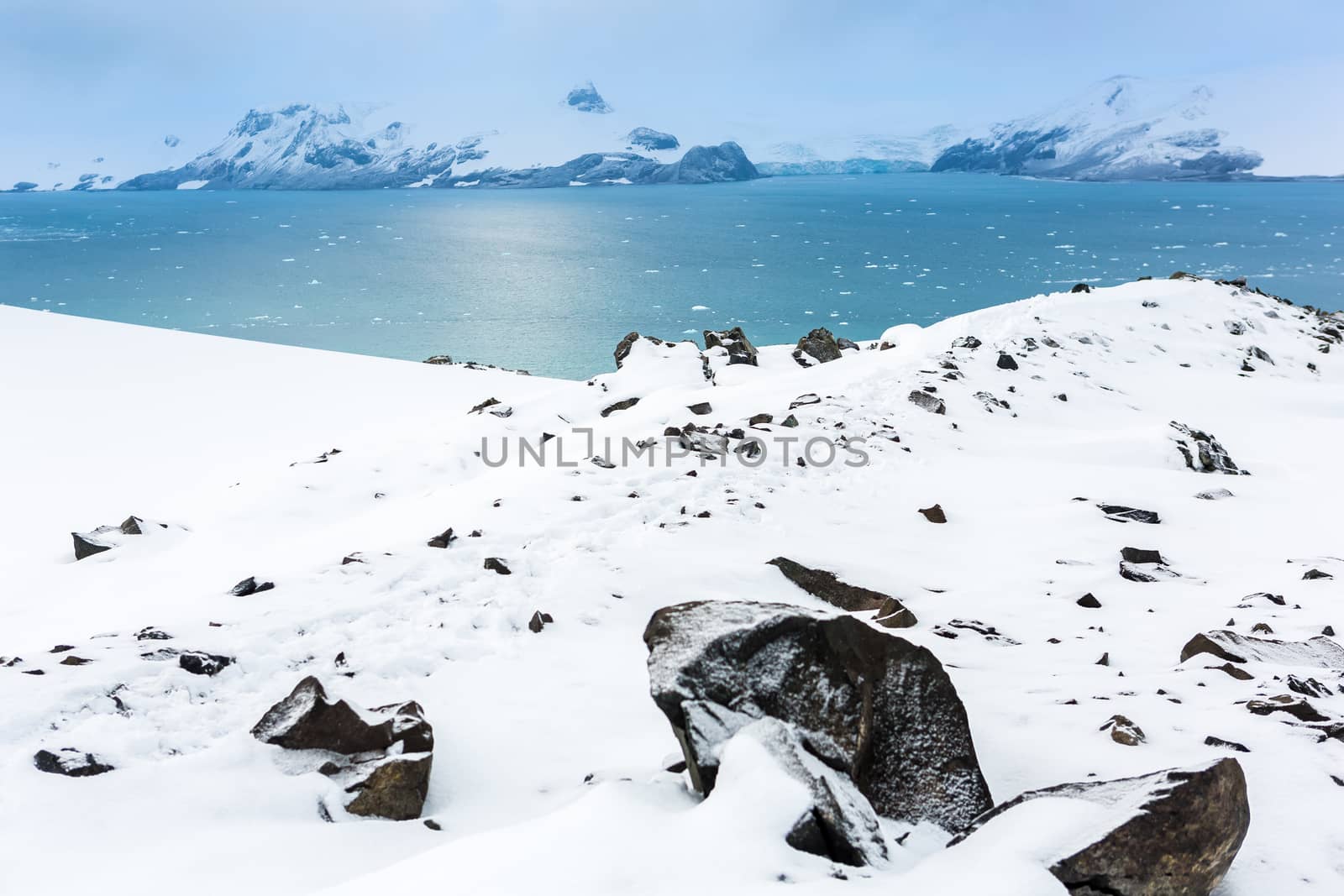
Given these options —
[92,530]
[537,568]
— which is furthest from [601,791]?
[92,530]

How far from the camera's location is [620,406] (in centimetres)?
1731

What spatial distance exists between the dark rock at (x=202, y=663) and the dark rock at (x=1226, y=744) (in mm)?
6872

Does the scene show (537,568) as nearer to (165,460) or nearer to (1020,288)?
(165,460)

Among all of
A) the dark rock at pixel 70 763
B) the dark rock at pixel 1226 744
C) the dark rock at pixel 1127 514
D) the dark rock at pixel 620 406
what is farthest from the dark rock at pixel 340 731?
the dark rock at pixel 620 406

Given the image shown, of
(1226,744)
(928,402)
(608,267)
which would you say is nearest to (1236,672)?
(1226,744)

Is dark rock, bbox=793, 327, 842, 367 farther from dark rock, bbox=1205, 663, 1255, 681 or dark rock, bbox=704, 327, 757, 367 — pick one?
dark rock, bbox=1205, 663, 1255, 681

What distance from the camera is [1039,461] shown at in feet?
42.9

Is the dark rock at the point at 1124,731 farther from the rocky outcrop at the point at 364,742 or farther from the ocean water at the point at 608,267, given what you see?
the ocean water at the point at 608,267

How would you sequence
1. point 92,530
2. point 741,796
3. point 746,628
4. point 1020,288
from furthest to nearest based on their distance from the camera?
point 1020,288, point 92,530, point 746,628, point 741,796

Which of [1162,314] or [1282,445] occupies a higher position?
[1162,314]

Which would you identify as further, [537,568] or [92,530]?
[92,530]

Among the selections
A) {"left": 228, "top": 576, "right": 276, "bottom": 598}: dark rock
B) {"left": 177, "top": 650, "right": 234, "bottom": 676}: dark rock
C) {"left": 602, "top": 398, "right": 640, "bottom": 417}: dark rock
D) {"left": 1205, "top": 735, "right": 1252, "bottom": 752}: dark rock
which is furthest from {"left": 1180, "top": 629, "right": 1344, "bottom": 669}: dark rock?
{"left": 602, "top": 398, "right": 640, "bottom": 417}: dark rock

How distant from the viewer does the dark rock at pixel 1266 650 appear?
6266 millimetres

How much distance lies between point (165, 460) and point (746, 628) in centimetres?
1501
